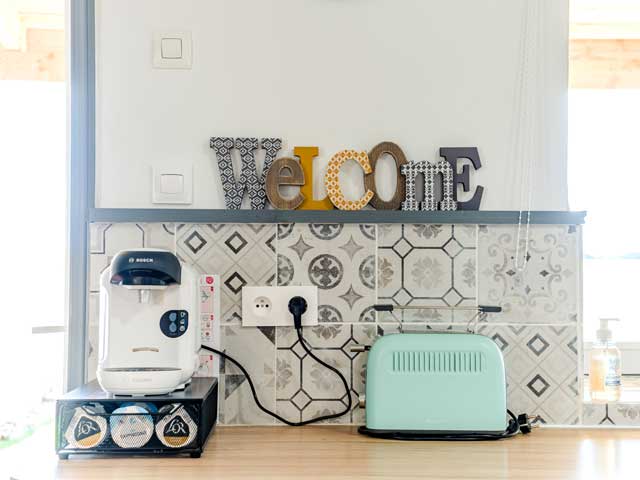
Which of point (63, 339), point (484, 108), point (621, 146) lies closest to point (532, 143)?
point (484, 108)

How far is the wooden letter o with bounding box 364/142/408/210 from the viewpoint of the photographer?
1.64 metres

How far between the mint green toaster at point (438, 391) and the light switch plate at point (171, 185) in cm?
58

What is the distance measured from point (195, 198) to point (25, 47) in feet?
1.98

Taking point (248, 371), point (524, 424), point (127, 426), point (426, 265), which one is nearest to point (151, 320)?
point (127, 426)

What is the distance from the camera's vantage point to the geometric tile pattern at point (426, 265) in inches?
64.4

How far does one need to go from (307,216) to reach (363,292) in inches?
8.7

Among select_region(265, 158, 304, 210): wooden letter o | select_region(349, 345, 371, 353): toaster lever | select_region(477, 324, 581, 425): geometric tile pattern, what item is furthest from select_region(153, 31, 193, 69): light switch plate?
select_region(477, 324, 581, 425): geometric tile pattern

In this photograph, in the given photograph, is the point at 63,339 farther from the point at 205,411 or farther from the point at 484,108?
the point at 484,108

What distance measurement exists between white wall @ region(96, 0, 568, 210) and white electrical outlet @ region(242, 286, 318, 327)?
0.23 meters

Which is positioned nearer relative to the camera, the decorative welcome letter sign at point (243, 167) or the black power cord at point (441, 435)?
the black power cord at point (441, 435)

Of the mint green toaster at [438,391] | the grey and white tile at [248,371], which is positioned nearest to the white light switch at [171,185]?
the grey and white tile at [248,371]

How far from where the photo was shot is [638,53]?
6.20 ft

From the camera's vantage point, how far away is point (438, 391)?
1490 mm

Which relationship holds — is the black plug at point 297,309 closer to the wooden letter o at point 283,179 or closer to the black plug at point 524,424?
the wooden letter o at point 283,179
